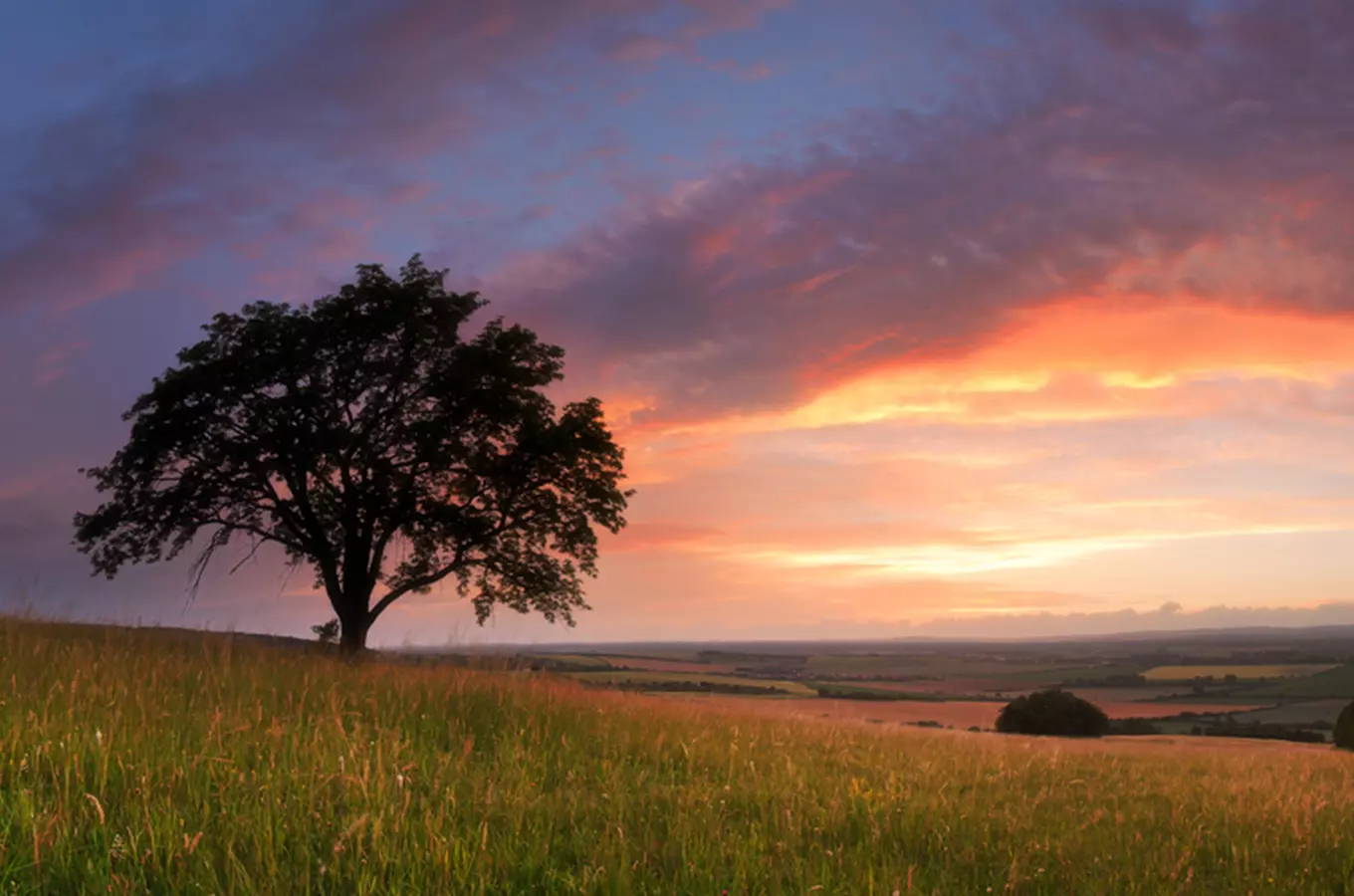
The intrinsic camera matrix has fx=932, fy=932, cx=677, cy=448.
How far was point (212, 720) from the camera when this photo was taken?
25.0 ft

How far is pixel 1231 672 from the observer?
407 ft

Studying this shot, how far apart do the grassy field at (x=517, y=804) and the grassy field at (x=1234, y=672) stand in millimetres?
116346

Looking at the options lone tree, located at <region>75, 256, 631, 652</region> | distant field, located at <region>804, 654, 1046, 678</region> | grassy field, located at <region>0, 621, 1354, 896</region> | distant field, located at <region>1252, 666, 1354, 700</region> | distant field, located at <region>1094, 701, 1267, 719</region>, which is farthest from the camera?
distant field, located at <region>804, 654, 1046, 678</region>

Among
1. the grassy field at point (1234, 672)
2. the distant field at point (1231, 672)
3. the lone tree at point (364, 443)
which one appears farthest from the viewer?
the distant field at point (1231, 672)

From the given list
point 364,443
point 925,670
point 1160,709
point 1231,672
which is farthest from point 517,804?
point 925,670

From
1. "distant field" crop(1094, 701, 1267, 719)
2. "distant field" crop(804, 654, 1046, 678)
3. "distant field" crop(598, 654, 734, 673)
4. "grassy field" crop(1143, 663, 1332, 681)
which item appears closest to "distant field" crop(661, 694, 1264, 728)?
"distant field" crop(1094, 701, 1267, 719)

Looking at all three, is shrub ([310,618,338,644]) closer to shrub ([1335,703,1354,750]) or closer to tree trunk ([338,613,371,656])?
tree trunk ([338,613,371,656])

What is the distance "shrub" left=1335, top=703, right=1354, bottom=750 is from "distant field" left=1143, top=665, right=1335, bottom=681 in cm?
7748

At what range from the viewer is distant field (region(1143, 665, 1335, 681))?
112 m

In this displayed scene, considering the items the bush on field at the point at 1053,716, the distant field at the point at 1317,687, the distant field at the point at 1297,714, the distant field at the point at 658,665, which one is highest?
the bush on field at the point at 1053,716

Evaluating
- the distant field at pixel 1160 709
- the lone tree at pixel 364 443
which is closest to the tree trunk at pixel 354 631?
the lone tree at pixel 364 443

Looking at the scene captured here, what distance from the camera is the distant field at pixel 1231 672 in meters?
112

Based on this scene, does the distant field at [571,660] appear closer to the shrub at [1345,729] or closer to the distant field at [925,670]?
the shrub at [1345,729]

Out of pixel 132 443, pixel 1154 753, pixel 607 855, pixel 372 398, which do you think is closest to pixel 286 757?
pixel 607 855
